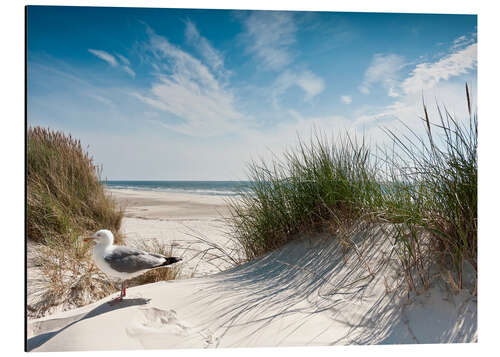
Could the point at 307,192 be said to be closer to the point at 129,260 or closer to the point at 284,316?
the point at 284,316

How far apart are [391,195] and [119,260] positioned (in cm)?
173

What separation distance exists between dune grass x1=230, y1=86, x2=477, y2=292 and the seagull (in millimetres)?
1002

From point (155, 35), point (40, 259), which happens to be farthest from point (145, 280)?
point (155, 35)

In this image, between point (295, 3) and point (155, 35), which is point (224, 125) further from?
point (295, 3)

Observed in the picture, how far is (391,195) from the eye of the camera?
86.2 inches

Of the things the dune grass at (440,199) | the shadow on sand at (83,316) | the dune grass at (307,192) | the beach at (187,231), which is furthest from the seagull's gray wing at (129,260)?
the dune grass at (440,199)

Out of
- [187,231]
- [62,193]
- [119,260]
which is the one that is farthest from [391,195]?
[187,231]

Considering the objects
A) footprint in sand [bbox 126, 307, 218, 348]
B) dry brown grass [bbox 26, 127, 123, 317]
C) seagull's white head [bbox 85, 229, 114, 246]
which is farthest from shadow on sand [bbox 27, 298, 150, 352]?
dry brown grass [bbox 26, 127, 123, 317]

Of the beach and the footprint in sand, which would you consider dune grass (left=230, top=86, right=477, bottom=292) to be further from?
the footprint in sand

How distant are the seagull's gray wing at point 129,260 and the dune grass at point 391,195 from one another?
3.41 feet

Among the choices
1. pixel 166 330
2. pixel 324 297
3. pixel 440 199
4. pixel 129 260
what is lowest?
pixel 166 330

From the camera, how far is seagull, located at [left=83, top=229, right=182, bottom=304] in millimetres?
1861

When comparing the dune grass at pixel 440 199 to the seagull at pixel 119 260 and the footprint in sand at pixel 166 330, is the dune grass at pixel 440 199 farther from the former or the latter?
the seagull at pixel 119 260

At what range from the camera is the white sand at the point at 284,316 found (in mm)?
1626
